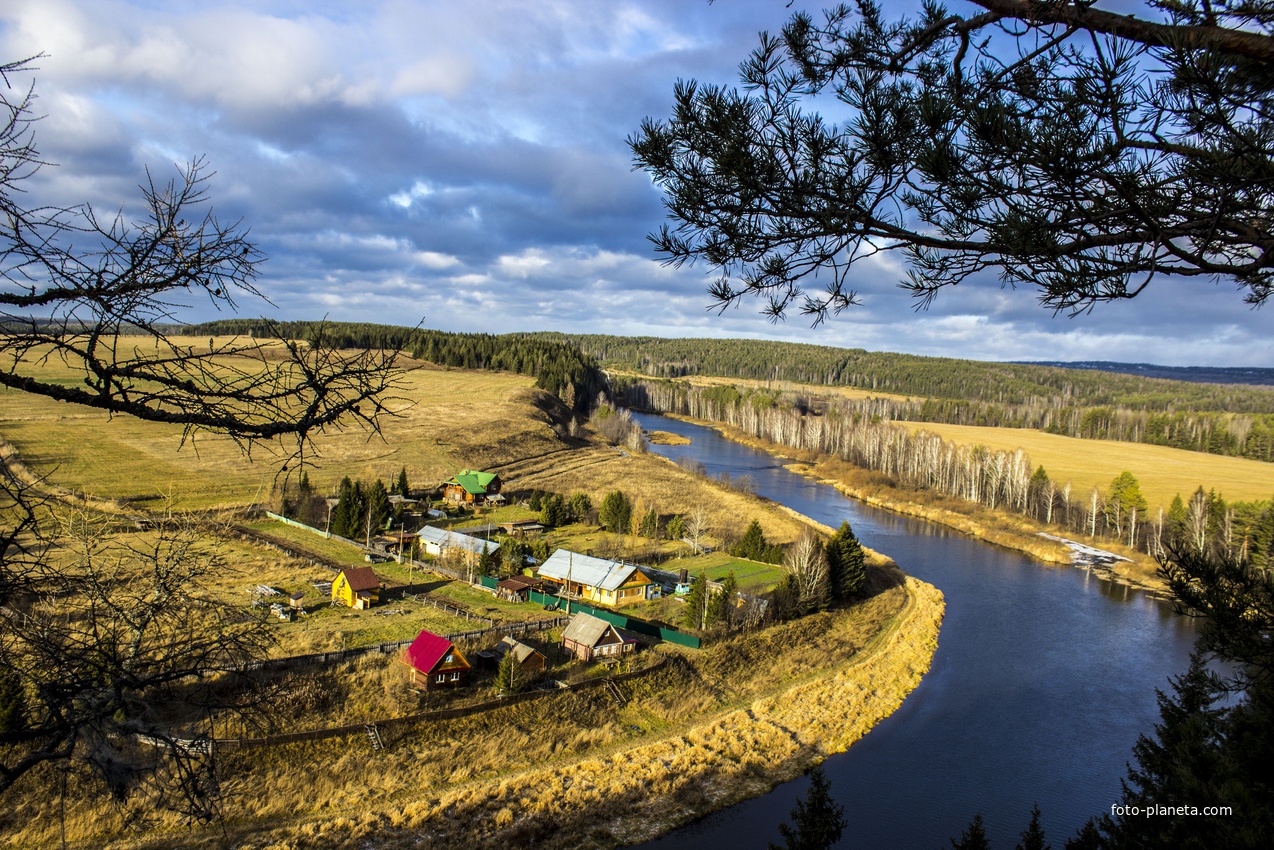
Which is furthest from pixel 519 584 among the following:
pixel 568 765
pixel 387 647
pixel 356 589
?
pixel 568 765

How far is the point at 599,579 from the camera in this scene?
24531 millimetres

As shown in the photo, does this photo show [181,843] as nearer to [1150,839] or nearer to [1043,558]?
[1150,839]

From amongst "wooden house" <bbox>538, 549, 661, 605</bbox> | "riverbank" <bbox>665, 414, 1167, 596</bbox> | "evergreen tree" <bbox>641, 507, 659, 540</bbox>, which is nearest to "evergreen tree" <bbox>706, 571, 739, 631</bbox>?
"wooden house" <bbox>538, 549, 661, 605</bbox>

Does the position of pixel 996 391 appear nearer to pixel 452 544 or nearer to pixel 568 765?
pixel 452 544

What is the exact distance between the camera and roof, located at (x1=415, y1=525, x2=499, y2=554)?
2802cm

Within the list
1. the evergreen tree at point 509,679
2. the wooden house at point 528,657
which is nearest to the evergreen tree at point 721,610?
the wooden house at point 528,657

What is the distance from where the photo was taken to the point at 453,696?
17016 millimetres

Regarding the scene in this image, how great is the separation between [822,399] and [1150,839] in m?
102

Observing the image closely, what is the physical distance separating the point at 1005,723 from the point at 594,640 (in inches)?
428

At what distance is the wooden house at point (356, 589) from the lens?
71.3 ft

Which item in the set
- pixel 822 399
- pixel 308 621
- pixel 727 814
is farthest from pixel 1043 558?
pixel 822 399

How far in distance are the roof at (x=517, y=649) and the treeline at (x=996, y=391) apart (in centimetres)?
7739

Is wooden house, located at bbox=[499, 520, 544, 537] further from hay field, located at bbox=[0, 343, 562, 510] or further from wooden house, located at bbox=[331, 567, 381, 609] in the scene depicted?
wooden house, located at bbox=[331, 567, 381, 609]

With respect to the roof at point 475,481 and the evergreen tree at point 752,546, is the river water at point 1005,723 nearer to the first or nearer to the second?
the evergreen tree at point 752,546
